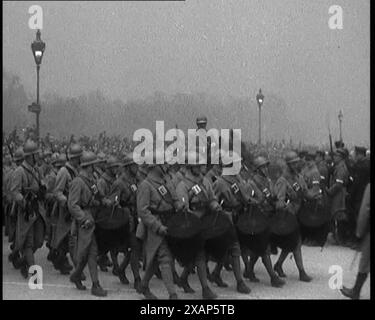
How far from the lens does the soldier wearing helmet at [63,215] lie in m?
7.91

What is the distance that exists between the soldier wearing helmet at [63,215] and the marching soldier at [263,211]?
224cm

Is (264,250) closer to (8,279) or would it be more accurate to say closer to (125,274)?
(125,274)

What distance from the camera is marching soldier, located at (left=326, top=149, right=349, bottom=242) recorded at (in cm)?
923

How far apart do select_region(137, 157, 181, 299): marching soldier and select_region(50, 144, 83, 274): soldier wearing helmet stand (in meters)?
1.23

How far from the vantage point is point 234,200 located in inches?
302

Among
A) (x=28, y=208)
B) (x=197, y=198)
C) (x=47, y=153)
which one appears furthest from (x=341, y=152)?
(x=28, y=208)

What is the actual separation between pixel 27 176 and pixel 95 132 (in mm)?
1276

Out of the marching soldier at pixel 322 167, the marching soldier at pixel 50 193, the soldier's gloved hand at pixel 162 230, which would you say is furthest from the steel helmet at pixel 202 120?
the soldier's gloved hand at pixel 162 230

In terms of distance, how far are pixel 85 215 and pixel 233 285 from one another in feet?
6.93

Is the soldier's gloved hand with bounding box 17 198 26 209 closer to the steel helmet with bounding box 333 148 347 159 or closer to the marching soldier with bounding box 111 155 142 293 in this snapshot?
the marching soldier with bounding box 111 155 142 293

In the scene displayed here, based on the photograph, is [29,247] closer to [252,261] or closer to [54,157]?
[54,157]

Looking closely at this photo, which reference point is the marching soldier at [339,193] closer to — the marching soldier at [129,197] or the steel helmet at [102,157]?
the marching soldier at [129,197]

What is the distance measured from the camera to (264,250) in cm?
789
